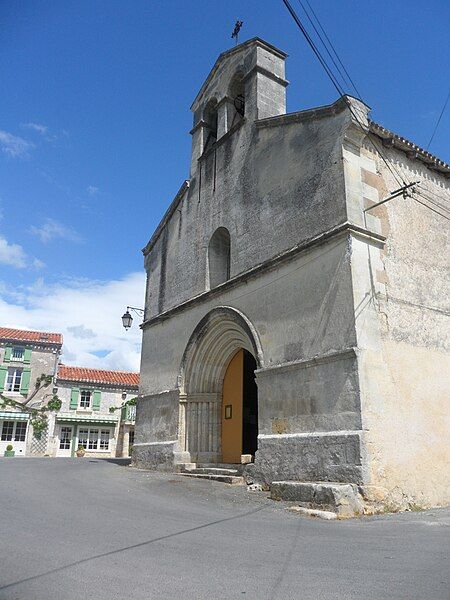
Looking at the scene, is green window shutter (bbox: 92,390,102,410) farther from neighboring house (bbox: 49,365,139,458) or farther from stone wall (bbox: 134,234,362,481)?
stone wall (bbox: 134,234,362,481)

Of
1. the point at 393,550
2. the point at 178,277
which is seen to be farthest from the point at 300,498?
the point at 178,277

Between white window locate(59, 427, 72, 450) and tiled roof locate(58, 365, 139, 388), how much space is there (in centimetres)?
290

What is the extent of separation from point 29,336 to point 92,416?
6.02 m

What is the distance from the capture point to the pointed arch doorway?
11117 mm

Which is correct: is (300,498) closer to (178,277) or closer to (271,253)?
(271,253)

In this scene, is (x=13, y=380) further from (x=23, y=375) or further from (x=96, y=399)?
(x=96, y=399)

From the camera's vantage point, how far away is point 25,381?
2747cm

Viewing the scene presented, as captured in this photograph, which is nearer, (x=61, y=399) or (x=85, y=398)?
(x=61, y=399)

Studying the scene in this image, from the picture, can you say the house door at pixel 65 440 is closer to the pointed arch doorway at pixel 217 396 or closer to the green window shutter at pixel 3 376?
the green window shutter at pixel 3 376

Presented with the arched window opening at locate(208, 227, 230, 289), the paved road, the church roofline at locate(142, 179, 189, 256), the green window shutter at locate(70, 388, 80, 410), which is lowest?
→ the paved road

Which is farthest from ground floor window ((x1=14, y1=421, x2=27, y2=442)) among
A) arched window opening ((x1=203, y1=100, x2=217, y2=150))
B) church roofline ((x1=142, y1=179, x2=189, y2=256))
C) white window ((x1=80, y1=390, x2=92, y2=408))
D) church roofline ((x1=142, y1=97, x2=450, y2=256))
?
church roofline ((x1=142, y1=97, x2=450, y2=256))

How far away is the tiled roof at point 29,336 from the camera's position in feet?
91.1

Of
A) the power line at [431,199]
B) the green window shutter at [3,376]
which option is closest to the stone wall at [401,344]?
the power line at [431,199]

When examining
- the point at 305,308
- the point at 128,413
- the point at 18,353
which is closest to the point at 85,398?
the point at 128,413
